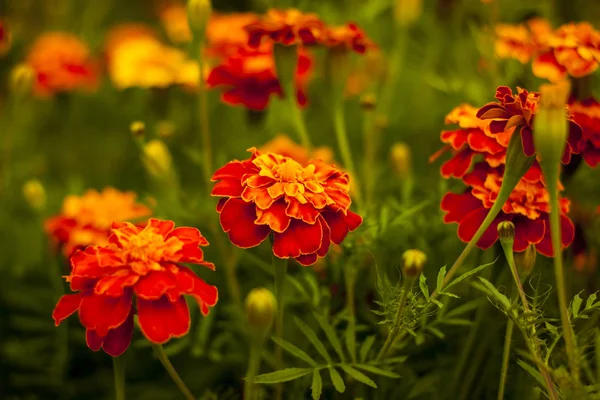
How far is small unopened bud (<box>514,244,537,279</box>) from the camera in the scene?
55 centimetres

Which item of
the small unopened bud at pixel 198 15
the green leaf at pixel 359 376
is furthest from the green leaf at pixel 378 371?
the small unopened bud at pixel 198 15

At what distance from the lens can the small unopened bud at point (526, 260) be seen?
55cm

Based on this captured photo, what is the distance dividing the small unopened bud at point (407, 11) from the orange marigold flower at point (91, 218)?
1.49ft

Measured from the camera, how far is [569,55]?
67 cm

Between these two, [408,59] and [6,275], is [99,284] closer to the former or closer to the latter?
[6,275]

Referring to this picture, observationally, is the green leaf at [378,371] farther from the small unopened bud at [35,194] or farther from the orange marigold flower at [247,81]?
the small unopened bud at [35,194]

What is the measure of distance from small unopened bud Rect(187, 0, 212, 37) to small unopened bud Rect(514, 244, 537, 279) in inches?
15.7

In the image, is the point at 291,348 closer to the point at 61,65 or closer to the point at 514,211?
the point at 514,211

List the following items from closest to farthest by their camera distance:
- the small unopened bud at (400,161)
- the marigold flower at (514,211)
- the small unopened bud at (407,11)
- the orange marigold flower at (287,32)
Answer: the marigold flower at (514,211) < the orange marigold flower at (287,32) < the small unopened bud at (400,161) < the small unopened bud at (407,11)

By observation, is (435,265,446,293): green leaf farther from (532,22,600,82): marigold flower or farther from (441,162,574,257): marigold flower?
(532,22,600,82): marigold flower

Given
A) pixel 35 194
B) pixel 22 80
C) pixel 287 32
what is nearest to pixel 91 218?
pixel 35 194

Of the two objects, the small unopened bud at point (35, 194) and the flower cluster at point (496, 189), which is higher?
the flower cluster at point (496, 189)

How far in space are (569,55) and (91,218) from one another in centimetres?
55

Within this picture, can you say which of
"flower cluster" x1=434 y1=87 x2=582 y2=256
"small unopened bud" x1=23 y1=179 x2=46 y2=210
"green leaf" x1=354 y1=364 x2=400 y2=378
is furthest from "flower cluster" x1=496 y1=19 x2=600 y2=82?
"small unopened bud" x1=23 y1=179 x2=46 y2=210
